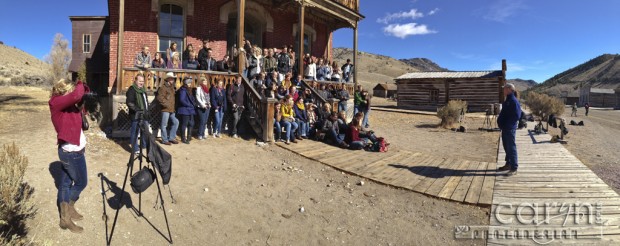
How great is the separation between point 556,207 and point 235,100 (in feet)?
23.5

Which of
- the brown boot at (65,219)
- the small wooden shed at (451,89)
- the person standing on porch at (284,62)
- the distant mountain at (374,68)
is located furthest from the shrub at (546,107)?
the distant mountain at (374,68)

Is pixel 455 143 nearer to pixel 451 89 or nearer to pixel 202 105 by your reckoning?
pixel 202 105

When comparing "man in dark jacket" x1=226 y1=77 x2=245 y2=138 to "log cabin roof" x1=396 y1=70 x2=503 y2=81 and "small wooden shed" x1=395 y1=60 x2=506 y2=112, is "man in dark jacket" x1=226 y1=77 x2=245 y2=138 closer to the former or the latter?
"small wooden shed" x1=395 y1=60 x2=506 y2=112

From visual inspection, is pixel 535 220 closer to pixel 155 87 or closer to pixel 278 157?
pixel 278 157

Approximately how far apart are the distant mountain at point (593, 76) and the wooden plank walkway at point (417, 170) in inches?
3416

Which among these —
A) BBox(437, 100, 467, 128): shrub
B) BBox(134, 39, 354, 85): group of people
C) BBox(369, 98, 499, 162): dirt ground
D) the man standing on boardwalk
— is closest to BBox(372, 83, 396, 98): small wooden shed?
BBox(437, 100, 467, 128): shrub

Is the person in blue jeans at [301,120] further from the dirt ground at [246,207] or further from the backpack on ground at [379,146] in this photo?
the dirt ground at [246,207]

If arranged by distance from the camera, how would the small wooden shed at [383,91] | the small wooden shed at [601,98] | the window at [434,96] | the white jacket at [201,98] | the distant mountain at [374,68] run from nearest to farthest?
the white jacket at [201,98] → the window at [434,96] → the small wooden shed at [383,91] → the small wooden shed at [601,98] → the distant mountain at [374,68]

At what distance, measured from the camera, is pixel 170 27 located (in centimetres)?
1144

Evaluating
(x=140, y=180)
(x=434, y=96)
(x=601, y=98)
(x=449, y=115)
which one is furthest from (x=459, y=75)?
(x=601, y=98)

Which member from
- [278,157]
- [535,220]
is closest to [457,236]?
[535,220]

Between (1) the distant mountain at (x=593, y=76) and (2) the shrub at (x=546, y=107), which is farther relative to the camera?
(1) the distant mountain at (x=593, y=76)

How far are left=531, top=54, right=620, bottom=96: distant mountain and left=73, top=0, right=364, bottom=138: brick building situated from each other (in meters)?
84.0

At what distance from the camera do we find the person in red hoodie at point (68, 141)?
3.40 metres
